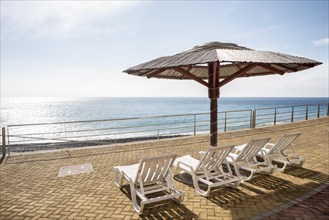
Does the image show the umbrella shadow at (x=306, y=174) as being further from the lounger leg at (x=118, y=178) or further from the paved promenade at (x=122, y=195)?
the lounger leg at (x=118, y=178)

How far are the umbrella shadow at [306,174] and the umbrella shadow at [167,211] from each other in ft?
10.0

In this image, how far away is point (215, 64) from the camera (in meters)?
4.76

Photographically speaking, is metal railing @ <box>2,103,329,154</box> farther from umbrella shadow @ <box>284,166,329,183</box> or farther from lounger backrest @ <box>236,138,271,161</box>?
umbrella shadow @ <box>284,166,329,183</box>

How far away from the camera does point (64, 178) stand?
5.22 m

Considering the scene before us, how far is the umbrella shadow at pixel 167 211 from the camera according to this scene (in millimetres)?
3539

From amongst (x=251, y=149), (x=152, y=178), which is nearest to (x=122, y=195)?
(x=152, y=178)

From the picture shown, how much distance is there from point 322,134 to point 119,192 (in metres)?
9.21

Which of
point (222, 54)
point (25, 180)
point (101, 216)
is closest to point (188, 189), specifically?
point (101, 216)

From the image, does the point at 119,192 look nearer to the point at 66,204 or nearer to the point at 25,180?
the point at 66,204

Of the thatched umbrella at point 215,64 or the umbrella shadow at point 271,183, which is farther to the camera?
the umbrella shadow at point 271,183

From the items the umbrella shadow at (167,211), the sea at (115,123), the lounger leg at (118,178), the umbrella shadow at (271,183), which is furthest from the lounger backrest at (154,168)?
the sea at (115,123)

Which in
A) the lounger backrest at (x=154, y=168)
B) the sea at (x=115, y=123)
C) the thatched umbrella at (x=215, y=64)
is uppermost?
the thatched umbrella at (x=215, y=64)

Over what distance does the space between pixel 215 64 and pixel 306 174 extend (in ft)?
11.0

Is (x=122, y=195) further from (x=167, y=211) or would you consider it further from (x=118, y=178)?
(x=167, y=211)
